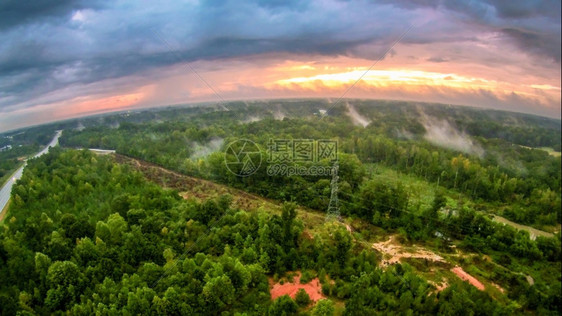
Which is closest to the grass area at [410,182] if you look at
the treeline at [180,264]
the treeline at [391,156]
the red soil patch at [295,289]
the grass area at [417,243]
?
the grass area at [417,243]

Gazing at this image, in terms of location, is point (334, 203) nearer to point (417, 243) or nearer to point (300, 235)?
point (300, 235)

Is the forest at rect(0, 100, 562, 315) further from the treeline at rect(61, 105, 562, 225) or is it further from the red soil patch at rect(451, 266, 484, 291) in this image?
the red soil patch at rect(451, 266, 484, 291)

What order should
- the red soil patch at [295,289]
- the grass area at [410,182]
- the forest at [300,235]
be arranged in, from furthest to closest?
the grass area at [410,182], the red soil patch at [295,289], the forest at [300,235]

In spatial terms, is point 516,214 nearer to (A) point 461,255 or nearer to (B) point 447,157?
(A) point 461,255

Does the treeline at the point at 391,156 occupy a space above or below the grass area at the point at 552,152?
below

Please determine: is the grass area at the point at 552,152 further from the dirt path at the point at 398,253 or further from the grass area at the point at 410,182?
the grass area at the point at 410,182
